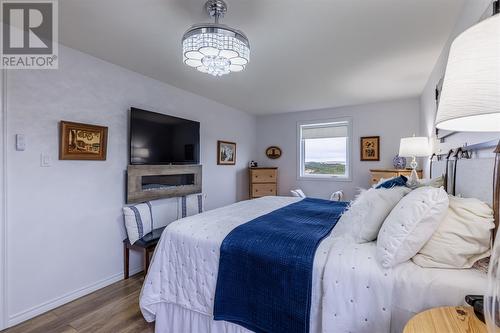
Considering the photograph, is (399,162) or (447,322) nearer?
(447,322)

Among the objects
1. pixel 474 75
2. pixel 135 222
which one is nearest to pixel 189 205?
pixel 135 222

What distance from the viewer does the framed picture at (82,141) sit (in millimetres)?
2321

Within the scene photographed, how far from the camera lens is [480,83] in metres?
0.58

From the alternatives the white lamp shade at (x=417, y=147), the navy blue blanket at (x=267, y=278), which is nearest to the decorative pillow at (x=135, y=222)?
the navy blue blanket at (x=267, y=278)

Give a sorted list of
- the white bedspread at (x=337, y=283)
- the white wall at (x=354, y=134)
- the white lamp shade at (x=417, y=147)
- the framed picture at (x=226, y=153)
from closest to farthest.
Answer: the white bedspread at (x=337, y=283), the white lamp shade at (x=417, y=147), the white wall at (x=354, y=134), the framed picture at (x=226, y=153)

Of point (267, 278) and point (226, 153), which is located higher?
point (226, 153)

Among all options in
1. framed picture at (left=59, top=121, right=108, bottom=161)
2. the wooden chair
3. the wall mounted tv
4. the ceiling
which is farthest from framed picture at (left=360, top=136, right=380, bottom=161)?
framed picture at (left=59, top=121, right=108, bottom=161)

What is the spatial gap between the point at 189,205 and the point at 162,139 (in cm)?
96

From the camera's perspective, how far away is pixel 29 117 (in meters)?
2.12

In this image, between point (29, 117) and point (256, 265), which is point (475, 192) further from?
point (29, 117)

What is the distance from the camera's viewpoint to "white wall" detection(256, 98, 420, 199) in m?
4.23

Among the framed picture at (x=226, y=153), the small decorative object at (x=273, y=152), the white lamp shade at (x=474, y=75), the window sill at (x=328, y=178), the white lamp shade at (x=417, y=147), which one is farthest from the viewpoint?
the small decorative object at (x=273, y=152)

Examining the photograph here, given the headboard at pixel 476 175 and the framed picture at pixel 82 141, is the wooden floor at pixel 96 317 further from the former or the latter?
the headboard at pixel 476 175

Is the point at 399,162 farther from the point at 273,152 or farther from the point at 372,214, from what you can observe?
the point at 372,214
